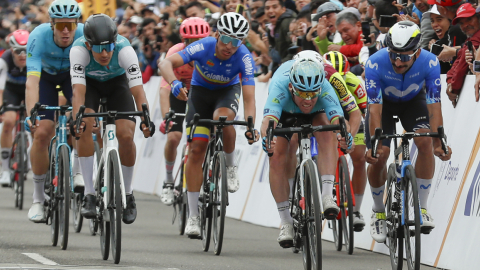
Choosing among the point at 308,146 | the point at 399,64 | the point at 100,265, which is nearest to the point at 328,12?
the point at 399,64

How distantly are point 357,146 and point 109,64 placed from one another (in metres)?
2.95

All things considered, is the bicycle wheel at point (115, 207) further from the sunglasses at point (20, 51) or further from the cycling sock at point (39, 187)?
the sunglasses at point (20, 51)

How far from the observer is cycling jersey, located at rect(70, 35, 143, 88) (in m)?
8.55

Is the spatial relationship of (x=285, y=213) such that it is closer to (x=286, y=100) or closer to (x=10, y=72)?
(x=286, y=100)

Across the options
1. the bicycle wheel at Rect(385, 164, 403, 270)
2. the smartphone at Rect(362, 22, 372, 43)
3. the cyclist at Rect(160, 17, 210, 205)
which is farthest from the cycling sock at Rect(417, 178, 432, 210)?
the cyclist at Rect(160, 17, 210, 205)

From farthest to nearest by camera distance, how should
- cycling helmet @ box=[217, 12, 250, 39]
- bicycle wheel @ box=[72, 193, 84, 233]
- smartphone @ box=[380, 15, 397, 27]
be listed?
smartphone @ box=[380, 15, 397, 27], bicycle wheel @ box=[72, 193, 84, 233], cycling helmet @ box=[217, 12, 250, 39]

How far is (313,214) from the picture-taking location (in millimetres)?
7043

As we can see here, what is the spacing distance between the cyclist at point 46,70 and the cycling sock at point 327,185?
3.24m

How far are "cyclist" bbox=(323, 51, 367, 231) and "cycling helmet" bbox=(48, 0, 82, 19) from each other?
2740mm

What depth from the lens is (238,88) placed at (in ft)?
32.7

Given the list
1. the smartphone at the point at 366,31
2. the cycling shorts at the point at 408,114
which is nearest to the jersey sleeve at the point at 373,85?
the cycling shorts at the point at 408,114

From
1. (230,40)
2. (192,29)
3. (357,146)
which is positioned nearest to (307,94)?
(230,40)

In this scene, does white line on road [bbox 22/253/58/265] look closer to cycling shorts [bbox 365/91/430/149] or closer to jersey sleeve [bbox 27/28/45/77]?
jersey sleeve [bbox 27/28/45/77]

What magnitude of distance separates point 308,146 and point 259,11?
769 centimetres
